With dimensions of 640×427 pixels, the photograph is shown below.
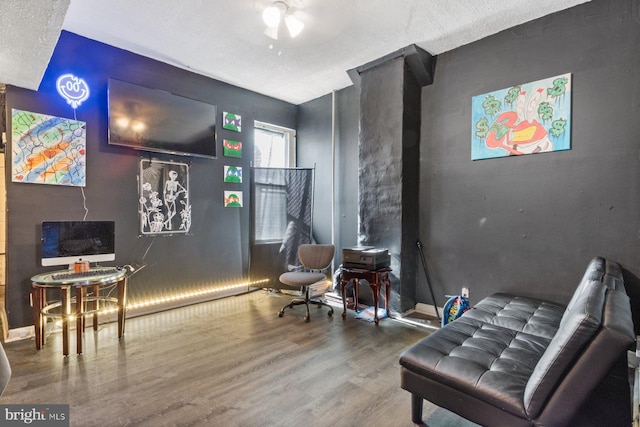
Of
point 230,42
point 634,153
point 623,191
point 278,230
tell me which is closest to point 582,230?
point 623,191

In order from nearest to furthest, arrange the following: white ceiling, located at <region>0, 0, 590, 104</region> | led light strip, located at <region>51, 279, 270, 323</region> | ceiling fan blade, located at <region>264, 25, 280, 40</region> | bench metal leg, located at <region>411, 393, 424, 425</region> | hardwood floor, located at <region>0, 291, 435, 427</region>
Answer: bench metal leg, located at <region>411, 393, 424, 425</region>
hardwood floor, located at <region>0, 291, 435, 427</region>
white ceiling, located at <region>0, 0, 590, 104</region>
ceiling fan blade, located at <region>264, 25, 280, 40</region>
led light strip, located at <region>51, 279, 270, 323</region>

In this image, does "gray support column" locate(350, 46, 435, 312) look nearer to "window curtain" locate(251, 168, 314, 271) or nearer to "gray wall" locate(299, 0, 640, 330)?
"gray wall" locate(299, 0, 640, 330)

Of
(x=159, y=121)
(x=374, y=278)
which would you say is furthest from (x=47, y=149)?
(x=374, y=278)

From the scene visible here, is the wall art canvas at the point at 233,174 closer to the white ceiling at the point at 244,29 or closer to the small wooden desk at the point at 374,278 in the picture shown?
Result: the white ceiling at the point at 244,29

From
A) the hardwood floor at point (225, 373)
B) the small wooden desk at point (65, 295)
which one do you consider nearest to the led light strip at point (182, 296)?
the hardwood floor at point (225, 373)

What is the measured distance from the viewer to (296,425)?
6.04ft

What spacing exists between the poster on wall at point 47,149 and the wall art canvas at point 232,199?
5.54 feet

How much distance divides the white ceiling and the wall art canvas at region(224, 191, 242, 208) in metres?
1.70

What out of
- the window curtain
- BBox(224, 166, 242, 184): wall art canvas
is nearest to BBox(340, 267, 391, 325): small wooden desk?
the window curtain

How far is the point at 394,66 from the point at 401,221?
189 centimetres

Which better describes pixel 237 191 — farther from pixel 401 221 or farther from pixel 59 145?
pixel 401 221

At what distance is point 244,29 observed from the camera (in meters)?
3.19

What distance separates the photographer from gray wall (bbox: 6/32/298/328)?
3.06m

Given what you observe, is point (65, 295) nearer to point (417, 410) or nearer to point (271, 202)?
point (271, 202)
